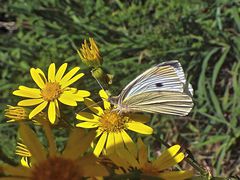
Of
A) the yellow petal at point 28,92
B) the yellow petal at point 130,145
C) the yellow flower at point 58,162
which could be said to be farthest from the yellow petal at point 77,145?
the yellow petal at point 28,92

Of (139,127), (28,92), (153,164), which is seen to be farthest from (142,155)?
(28,92)

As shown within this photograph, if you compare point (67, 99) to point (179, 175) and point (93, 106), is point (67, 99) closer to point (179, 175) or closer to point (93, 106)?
point (93, 106)

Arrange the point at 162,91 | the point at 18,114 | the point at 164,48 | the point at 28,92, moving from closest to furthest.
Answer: the point at 18,114
the point at 28,92
the point at 162,91
the point at 164,48

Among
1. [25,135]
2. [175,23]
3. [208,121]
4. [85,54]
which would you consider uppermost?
[175,23]

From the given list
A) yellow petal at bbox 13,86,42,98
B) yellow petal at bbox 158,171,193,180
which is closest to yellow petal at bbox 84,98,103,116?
yellow petal at bbox 13,86,42,98

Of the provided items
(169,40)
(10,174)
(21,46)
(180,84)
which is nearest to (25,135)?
(10,174)

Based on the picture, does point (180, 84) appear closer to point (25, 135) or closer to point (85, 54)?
point (85, 54)
